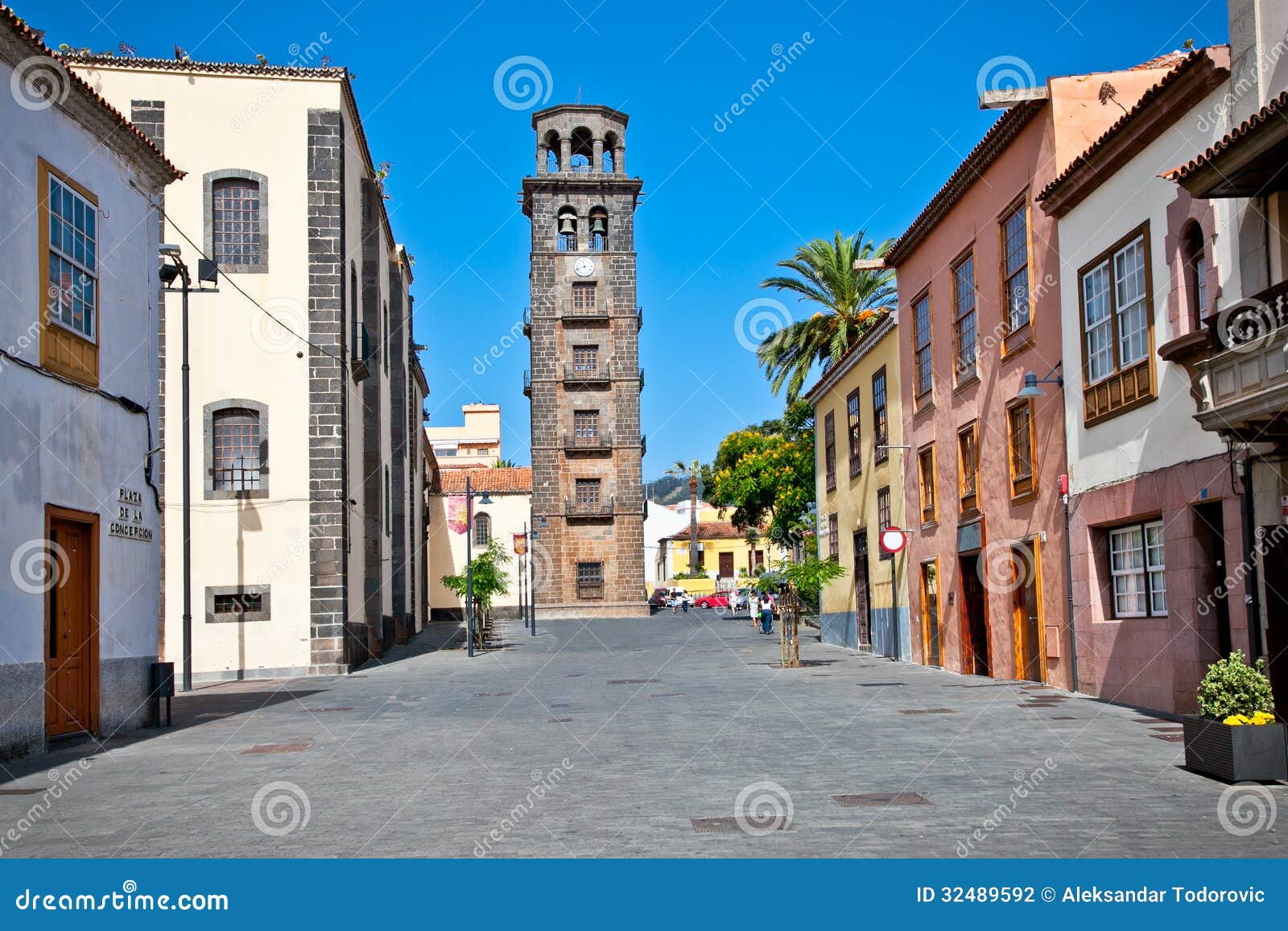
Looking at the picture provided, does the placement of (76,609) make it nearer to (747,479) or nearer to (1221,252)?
(1221,252)

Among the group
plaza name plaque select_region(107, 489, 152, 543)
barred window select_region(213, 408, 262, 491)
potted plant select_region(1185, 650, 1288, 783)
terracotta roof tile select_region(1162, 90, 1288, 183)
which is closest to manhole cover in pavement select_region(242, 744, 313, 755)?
plaza name plaque select_region(107, 489, 152, 543)

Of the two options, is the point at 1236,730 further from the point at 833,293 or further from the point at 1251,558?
the point at 833,293

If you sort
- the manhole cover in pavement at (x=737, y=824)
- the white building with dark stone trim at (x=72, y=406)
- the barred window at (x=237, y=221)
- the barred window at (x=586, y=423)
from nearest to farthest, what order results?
1. the manhole cover in pavement at (x=737, y=824)
2. the white building with dark stone trim at (x=72, y=406)
3. the barred window at (x=237, y=221)
4. the barred window at (x=586, y=423)

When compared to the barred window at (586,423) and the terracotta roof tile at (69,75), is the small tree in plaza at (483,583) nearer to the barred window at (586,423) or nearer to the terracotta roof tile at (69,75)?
the barred window at (586,423)

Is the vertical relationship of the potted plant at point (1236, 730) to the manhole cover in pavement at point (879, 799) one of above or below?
above

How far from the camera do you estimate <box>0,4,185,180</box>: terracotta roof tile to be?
13.3 m

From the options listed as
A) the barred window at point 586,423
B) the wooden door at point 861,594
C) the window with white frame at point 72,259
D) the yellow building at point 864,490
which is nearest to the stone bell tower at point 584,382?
the barred window at point 586,423

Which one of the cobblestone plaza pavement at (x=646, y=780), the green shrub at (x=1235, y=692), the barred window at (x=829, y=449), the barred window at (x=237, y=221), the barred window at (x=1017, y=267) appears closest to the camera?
the cobblestone plaza pavement at (x=646, y=780)

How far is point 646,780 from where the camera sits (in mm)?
10445

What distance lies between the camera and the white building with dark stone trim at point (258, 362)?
27141 mm

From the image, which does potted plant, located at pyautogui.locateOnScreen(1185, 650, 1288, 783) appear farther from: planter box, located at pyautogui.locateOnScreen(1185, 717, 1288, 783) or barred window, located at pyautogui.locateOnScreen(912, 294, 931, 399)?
barred window, located at pyautogui.locateOnScreen(912, 294, 931, 399)

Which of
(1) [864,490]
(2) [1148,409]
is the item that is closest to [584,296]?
(1) [864,490]

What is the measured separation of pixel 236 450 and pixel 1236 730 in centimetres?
2237

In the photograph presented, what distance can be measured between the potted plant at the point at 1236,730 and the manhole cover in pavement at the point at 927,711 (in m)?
5.62
